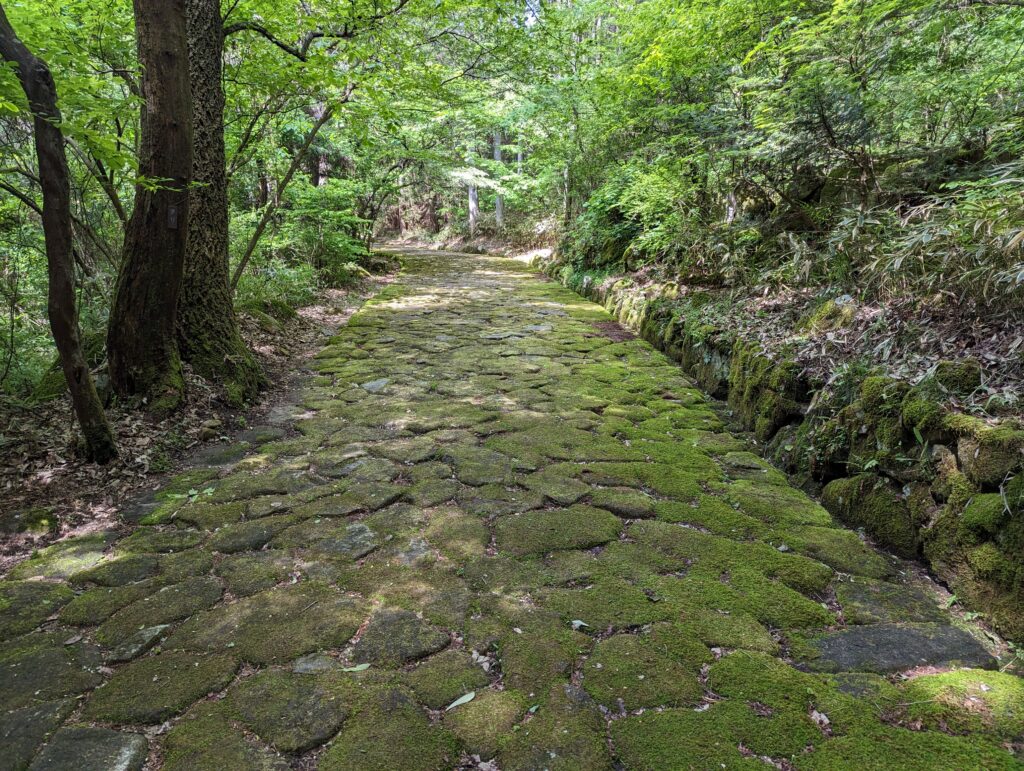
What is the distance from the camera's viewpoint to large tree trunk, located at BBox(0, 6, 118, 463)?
101 inches

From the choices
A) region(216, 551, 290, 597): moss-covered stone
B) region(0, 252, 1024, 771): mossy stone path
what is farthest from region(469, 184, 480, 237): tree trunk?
region(216, 551, 290, 597): moss-covered stone

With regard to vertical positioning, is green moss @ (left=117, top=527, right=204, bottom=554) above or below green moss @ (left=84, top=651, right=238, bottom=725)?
above

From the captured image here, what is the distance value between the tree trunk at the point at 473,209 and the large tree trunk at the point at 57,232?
19.3 metres

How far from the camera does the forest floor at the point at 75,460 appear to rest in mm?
2912

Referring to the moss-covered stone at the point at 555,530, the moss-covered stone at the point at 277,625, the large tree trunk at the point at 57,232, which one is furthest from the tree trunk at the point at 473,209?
the moss-covered stone at the point at 277,625

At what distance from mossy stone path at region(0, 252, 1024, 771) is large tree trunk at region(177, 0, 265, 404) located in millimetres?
1031

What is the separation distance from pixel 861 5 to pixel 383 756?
6302 millimetres

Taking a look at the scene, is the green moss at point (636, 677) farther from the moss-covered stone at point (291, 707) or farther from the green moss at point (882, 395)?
the green moss at point (882, 395)

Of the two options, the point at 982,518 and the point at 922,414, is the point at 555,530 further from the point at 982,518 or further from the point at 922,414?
the point at 922,414

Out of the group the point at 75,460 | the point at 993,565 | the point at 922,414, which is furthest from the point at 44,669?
the point at 922,414

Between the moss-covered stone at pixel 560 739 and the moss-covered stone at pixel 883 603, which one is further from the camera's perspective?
the moss-covered stone at pixel 883 603

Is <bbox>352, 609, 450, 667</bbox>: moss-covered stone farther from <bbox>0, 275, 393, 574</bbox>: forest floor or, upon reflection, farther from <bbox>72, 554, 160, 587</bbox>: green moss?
<bbox>0, 275, 393, 574</bbox>: forest floor

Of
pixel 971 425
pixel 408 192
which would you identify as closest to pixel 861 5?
pixel 971 425

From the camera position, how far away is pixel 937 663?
6.69ft
